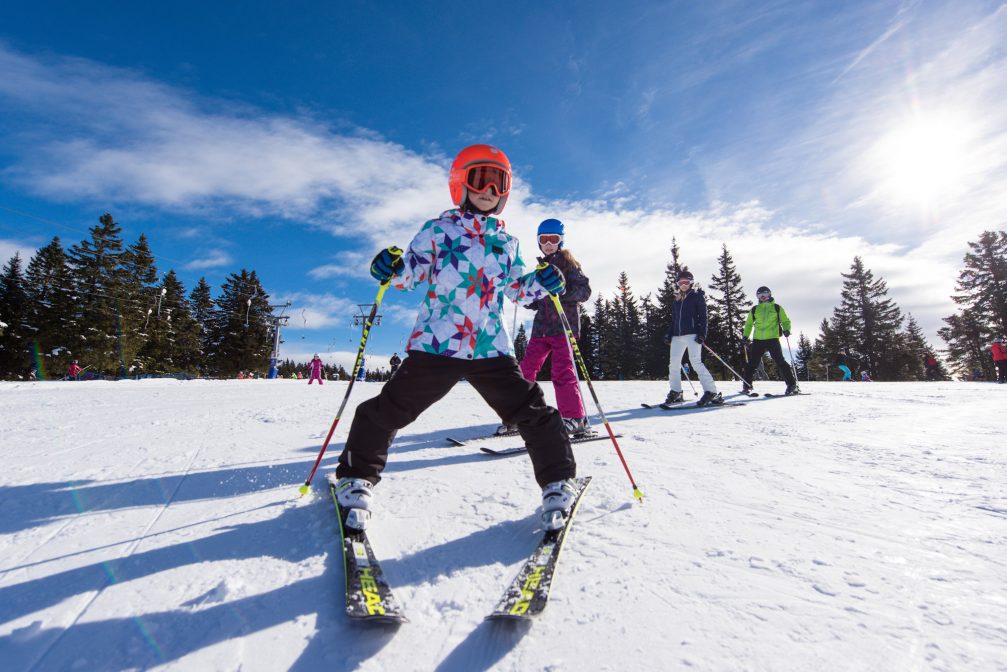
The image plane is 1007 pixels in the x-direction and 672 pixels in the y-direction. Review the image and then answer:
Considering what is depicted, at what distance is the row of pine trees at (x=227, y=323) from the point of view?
112ft

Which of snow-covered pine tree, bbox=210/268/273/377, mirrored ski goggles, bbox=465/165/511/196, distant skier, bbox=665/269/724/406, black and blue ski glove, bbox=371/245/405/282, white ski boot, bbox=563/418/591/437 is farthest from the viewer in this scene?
snow-covered pine tree, bbox=210/268/273/377

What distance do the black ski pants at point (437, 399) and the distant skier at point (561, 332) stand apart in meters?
2.07

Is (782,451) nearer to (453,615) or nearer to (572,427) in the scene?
(572,427)

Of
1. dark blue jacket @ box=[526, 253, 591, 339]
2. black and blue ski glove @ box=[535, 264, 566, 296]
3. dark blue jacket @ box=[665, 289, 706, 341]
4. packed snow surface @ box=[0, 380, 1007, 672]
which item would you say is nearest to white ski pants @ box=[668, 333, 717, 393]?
dark blue jacket @ box=[665, 289, 706, 341]

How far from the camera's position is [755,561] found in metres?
1.69

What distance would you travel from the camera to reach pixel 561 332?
4.83m

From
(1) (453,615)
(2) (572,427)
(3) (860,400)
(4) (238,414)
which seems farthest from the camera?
(3) (860,400)

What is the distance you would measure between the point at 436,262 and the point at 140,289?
162 feet

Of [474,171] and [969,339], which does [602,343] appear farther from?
[474,171]

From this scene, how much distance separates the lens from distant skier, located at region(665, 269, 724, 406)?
23.4 feet

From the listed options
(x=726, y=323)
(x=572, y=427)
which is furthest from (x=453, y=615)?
(x=726, y=323)

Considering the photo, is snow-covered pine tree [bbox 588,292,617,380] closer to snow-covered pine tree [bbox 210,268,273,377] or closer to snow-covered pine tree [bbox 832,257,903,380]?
snow-covered pine tree [bbox 832,257,903,380]

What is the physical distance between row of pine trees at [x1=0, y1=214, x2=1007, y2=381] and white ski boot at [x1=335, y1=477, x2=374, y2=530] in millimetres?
36771

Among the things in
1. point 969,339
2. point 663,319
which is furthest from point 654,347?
point 969,339
